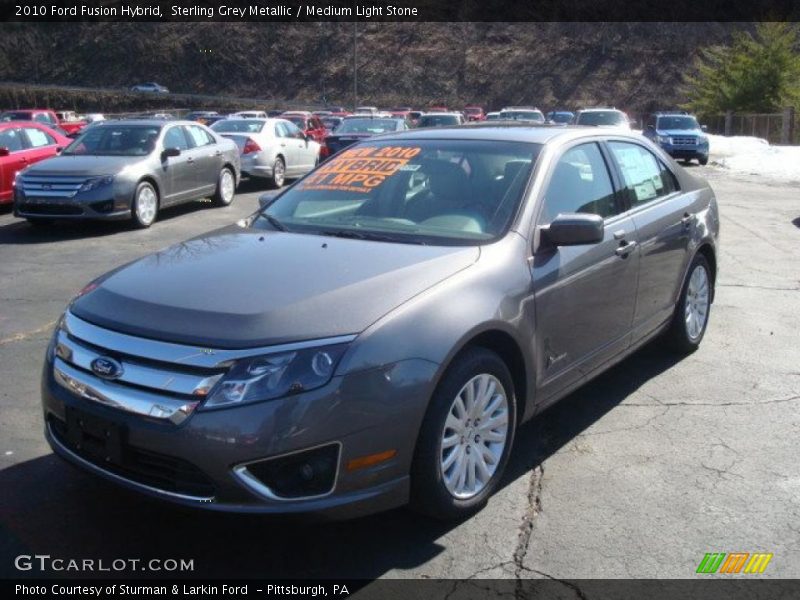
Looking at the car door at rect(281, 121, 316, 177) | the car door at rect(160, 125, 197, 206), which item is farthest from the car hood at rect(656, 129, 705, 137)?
the car door at rect(160, 125, 197, 206)

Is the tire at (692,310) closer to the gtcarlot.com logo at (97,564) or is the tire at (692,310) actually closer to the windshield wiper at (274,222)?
the windshield wiper at (274,222)

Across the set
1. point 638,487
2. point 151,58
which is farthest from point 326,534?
point 151,58

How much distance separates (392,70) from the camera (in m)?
76.0

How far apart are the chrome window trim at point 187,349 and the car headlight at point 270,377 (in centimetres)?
3

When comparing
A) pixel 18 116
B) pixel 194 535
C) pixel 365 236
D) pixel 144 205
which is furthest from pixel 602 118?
pixel 194 535

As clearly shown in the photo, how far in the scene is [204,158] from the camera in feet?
47.4

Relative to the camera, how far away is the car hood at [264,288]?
329 cm

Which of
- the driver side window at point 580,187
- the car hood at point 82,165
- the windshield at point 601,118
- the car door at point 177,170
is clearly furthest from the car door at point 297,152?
the driver side window at point 580,187

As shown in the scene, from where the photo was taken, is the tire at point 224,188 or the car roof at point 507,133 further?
the tire at point 224,188

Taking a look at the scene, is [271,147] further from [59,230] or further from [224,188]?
[59,230]

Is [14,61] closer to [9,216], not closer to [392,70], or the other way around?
[392,70]

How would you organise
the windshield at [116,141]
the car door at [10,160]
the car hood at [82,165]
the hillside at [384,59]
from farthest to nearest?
the hillside at [384,59], the car door at [10,160], the windshield at [116,141], the car hood at [82,165]

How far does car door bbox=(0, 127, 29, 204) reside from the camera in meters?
13.7

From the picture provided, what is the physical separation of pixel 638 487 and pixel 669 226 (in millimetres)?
2040
